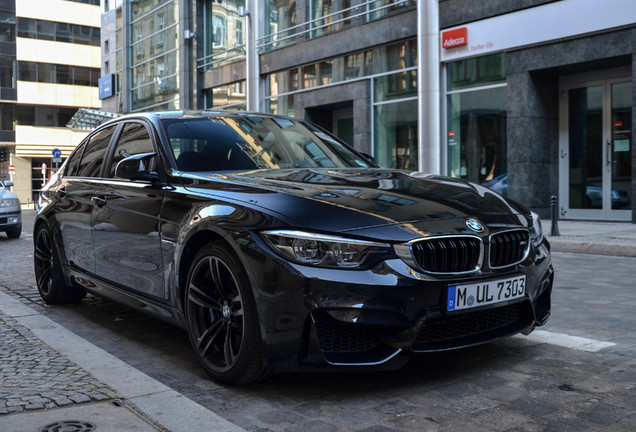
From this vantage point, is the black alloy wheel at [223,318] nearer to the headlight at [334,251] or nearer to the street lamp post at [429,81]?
the headlight at [334,251]

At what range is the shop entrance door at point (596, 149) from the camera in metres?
14.2

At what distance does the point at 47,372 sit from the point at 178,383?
703mm

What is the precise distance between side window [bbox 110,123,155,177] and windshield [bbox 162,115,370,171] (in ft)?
0.61

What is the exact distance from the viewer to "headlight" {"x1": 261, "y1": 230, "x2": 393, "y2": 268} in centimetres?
322

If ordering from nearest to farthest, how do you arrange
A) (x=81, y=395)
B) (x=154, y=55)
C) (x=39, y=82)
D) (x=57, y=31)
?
(x=81, y=395), (x=154, y=55), (x=39, y=82), (x=57, y=31)

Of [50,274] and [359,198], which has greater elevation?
[359,198]

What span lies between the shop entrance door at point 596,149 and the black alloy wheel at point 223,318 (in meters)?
12.0

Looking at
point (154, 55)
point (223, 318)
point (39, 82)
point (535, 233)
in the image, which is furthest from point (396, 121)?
point (39, 82)

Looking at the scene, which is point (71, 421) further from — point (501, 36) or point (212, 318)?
point (501, 36)

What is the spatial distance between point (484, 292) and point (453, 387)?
0.50 meters

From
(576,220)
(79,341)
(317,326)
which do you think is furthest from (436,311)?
(576,220)

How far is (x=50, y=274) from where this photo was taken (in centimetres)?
616

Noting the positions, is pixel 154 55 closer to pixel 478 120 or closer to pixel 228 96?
pixel 228 96

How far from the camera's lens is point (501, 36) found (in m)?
15.7
